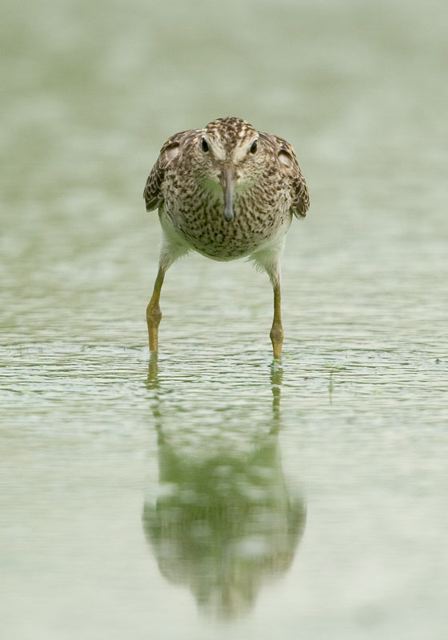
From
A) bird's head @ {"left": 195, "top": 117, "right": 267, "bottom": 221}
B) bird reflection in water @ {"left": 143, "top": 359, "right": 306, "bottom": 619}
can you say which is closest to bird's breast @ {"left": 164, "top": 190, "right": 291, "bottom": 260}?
bird's head @ {"left": 195, "top": 117, "right": 267, "bottom": 221}

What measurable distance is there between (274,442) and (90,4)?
18.2m

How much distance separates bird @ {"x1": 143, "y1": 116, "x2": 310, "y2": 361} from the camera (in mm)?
9438

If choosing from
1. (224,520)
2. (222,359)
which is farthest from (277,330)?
(224,520)

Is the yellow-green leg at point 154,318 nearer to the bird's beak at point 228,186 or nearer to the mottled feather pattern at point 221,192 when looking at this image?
the mottled feather pattern at point 221,192

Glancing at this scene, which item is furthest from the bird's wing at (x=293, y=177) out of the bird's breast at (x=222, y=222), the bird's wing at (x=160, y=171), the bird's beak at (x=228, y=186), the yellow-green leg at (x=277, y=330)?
the bird's beak at (x=228, y=186)

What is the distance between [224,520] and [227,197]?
3.16 meters

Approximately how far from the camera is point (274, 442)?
26.0ft

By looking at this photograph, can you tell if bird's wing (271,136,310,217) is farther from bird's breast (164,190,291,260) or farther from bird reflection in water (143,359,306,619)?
bird reflection in water (143,359,306,619)

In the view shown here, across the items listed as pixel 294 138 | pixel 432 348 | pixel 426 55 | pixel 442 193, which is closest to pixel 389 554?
pixel 432 348

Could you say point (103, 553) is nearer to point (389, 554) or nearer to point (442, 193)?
point (389, 554)

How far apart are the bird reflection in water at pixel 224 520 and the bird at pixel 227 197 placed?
2031mm

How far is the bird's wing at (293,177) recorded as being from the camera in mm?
10852

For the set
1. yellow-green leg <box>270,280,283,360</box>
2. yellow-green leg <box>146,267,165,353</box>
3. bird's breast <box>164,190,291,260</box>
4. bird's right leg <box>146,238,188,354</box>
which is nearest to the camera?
bird's breast <box>164,190,291,260</box>

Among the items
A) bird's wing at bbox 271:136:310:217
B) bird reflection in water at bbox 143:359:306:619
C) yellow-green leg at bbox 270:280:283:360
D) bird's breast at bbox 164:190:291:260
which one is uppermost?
bird's wing at bbox 271:136:310:217
